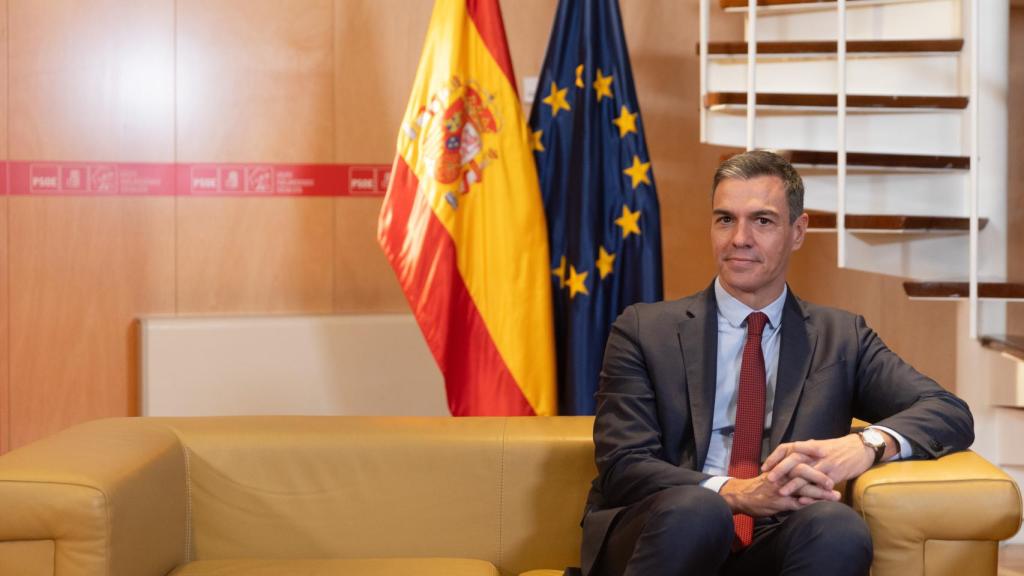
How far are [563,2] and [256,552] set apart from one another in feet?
6.84

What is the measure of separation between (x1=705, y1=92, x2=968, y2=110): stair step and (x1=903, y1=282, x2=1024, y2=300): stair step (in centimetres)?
60

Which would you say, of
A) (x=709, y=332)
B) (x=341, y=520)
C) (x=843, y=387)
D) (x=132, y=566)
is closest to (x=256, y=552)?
(x=341, y=520)

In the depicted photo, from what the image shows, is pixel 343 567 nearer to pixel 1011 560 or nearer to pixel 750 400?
pixel 750 400

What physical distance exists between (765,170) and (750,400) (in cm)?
44

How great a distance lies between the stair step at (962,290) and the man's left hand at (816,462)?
1.46 m

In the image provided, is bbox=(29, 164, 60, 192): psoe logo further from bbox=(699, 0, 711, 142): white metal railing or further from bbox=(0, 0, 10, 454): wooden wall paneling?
bbox=(699, 0, 711, 142): white metal railing

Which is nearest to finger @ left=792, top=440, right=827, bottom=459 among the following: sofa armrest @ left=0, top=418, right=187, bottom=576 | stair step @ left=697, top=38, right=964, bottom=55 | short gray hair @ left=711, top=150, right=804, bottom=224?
short gray hair @ left=711, top=150, right=804, bottom=224

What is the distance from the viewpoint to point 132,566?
2047mm

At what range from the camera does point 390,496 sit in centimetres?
238

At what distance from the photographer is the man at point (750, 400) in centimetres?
200

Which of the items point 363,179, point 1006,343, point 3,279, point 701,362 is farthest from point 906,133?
point 3,279

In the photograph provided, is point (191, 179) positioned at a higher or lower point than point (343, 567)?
higher

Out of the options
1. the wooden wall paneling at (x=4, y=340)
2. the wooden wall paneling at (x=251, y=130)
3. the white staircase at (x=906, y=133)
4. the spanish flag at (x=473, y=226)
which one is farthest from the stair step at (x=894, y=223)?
the wooden wall paneling at (x=4, y=340)

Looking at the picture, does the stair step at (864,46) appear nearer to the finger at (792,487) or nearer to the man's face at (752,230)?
the man's face at (752,230)
